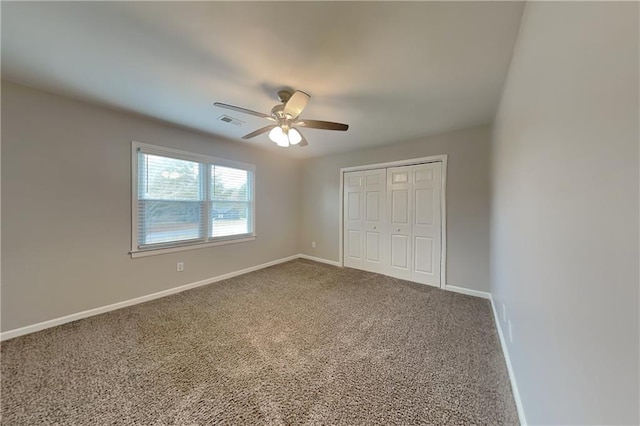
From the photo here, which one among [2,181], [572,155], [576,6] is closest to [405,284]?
[572,155]

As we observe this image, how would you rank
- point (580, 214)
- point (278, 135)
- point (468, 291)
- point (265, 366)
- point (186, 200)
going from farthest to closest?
point (186, 200) → point (468, 291) → point (278, 135) → point (265, 366) → point (580, 214)

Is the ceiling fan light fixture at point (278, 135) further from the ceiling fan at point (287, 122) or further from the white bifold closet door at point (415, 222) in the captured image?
the white bifold closet door at point (415, 222)

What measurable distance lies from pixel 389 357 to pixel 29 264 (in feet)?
11.5

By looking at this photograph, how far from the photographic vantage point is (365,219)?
4312 mm

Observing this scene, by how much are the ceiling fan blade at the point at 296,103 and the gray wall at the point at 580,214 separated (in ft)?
4.77

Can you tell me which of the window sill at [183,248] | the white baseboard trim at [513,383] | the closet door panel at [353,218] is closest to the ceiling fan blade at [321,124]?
the closet door panel at [353,218]

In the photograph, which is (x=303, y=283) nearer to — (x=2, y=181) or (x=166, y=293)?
(x=166, y=293)

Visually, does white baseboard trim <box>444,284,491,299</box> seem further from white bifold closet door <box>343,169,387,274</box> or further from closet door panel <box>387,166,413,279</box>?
white bifold closet door <box>343,169,387,274</box>

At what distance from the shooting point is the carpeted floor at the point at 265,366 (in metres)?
1.40

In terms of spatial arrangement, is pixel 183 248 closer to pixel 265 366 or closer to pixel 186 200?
pixel 186 200

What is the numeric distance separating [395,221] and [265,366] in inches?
116

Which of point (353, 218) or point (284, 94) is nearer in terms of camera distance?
point (284, 94)

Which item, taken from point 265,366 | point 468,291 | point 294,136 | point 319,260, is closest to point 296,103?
point 294,136

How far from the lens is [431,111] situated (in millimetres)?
2633
